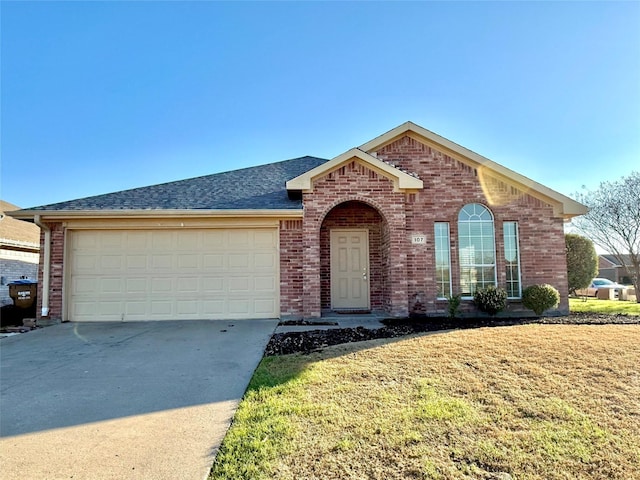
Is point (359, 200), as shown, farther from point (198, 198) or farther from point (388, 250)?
point (198, 198)

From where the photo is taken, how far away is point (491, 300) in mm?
9797

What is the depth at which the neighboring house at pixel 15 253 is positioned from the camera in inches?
533

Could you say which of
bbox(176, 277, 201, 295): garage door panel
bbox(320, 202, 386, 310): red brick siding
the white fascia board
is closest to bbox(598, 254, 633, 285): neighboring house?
bbox(320, 202, 386, 310): red brick siding

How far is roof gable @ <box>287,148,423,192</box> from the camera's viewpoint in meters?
9.90

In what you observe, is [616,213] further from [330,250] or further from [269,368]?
[269,368]

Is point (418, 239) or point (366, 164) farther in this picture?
point (418, 239)

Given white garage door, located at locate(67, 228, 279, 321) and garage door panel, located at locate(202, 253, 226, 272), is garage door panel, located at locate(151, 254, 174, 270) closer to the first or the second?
white garage door, located at locate(67, 228, 279, 321)

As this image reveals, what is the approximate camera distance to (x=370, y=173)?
1020 cm

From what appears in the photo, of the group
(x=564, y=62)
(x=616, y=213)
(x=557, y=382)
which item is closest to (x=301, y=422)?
(x=557, y=382)

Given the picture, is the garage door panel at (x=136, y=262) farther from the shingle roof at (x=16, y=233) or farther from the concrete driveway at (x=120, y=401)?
the shingle roof at (x=16, y=233)

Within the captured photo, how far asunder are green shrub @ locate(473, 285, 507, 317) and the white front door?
315 cm

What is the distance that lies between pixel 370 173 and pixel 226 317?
538 cm

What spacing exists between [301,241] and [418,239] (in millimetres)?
3168

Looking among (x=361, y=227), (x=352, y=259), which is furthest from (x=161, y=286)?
(x=361, y=227)
